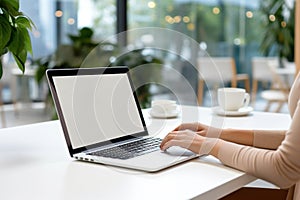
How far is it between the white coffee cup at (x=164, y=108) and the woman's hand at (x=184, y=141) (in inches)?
19.7

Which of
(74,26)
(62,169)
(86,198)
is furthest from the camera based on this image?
(74,26)

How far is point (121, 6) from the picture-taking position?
5016 mm

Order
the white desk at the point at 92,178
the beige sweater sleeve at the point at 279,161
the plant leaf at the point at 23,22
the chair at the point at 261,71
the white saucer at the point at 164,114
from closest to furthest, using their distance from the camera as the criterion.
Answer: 1. the white desk at the point at 92,178
2. the beige sweater sleeve at the point at 279,161
3. the plant leaf at the point at 23,22
4. the white saucer at the point at 164,114
5. the chair at the point at 261,71

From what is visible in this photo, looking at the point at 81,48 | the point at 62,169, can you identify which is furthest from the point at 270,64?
the point at 62,169

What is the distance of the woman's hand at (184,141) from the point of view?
3.56ft

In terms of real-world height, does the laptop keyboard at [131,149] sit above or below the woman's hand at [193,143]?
below

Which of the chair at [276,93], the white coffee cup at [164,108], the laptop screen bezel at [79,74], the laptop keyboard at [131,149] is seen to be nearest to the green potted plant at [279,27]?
the chair at [276,93]

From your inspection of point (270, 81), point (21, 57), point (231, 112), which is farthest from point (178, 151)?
point (270, 81)

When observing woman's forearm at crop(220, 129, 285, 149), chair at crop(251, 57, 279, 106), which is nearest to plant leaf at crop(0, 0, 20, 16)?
woman's forearm at crop(220, 129, 285, 149)

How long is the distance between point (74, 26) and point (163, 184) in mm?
3978

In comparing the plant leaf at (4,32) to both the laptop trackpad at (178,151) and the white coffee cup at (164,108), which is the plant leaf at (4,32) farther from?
the white coffee cup at (164,108)

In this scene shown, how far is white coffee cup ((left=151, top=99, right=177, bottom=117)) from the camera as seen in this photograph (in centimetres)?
162

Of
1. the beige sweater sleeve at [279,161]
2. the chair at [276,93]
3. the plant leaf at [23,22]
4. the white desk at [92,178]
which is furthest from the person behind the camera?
the chair at [276,93]

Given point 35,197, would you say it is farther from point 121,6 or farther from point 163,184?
point 121,6
